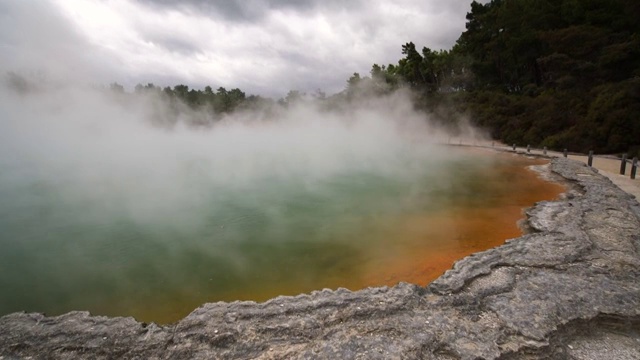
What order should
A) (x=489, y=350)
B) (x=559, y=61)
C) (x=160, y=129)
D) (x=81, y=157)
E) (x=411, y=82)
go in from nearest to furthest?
(x=489, y=350) < (x=81, y=157) < (x=559, y=61) < (x=160, y=129) < (x=411, y=82)

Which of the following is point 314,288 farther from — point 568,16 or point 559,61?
point 568,16

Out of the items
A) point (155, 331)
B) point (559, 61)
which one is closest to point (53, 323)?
point (155, 331)

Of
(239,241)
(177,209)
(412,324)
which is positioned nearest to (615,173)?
(412,324)

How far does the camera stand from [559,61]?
13.4 meters

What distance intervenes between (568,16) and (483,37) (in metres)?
5.32

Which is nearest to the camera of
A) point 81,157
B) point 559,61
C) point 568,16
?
point 81,157

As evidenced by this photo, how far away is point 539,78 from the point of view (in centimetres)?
1800

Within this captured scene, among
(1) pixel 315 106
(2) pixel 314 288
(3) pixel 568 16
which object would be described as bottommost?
(2) pixel 314 288

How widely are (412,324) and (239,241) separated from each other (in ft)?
9.41

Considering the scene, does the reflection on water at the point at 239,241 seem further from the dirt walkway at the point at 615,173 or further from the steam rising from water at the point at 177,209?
the dirt walkway at the point at 615,173

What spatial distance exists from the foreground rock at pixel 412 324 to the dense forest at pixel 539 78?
9.64 metres

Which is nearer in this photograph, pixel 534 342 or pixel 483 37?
pixel 534 342

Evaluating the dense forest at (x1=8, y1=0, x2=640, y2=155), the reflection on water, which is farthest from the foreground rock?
the dense forest at (x1=8, y1=0, x2=640, y2=155)

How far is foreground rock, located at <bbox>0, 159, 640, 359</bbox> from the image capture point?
196 cm
